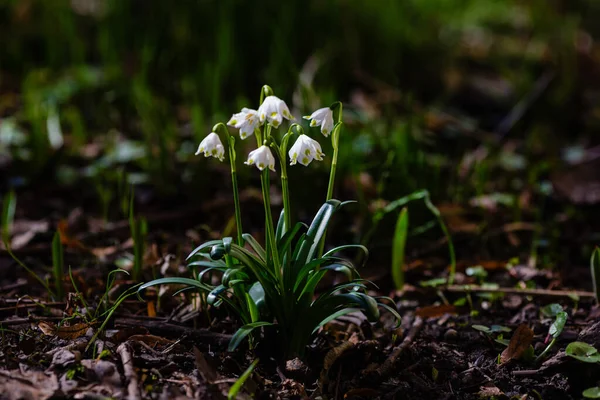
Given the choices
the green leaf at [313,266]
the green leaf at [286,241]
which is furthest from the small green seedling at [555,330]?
the green leaf at [286,241]

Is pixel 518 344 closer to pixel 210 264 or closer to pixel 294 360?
pixel 294 360

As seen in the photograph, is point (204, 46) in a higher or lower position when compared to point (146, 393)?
higher

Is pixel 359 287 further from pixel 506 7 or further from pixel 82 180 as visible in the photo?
pixel 506 7

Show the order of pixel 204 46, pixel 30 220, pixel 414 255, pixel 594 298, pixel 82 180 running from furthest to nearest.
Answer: pixel 204 46 < pixel 82 180 < pixel 30 220 < pixel 414 255 < pixel 594 298

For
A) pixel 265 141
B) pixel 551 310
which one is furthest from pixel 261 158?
pixel 551 310

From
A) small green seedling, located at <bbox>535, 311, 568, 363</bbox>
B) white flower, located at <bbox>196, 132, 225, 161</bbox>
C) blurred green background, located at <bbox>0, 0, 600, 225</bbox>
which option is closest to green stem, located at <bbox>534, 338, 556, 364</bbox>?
small green seedling, located at <bbox>535, 311, 568, 363</bbox>

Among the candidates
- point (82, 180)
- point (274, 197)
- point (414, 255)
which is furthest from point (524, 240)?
point (82, 180)

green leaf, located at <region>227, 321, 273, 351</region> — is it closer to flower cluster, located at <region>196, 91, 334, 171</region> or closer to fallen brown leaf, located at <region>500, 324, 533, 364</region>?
flower cluster, located at <region>196, 91, 334, 171</region>
